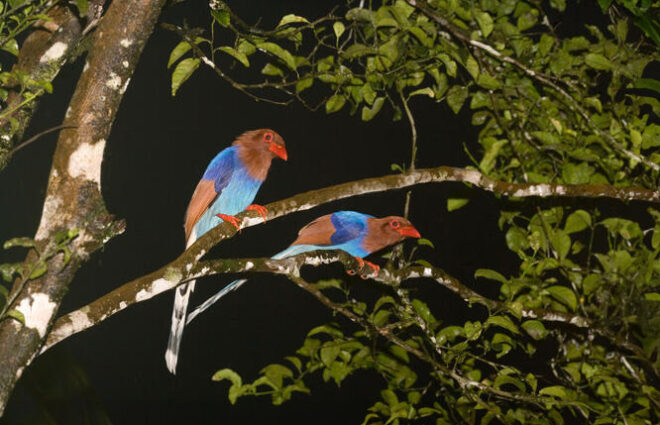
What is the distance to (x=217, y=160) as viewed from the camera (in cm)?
186

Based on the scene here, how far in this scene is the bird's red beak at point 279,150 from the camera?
1896 mm

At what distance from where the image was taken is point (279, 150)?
1.91 meters

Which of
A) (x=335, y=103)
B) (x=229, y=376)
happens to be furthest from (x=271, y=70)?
(x=229, y=376)

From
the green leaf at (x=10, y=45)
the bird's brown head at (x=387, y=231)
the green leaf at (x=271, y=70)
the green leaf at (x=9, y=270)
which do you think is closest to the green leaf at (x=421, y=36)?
the green leaf at (x=271, y=70)

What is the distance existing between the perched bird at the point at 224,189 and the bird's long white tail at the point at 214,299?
2 centimetres

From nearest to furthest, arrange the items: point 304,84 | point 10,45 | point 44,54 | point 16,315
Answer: point 16,315
point 10,45
point 44,54
point 304,84

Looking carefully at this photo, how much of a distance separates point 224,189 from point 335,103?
44cm

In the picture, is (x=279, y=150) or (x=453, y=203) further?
(x=453, y=203)

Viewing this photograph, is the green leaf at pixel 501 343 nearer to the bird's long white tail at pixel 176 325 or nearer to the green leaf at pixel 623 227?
the green leaf at pixel 623 227

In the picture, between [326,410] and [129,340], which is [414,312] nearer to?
[326,410]

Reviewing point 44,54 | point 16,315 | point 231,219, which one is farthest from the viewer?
point 231,219

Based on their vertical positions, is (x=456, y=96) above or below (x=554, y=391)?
above

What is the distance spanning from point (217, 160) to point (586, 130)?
1098 mm

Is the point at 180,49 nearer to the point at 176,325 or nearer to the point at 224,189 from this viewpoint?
the point at 224,189
